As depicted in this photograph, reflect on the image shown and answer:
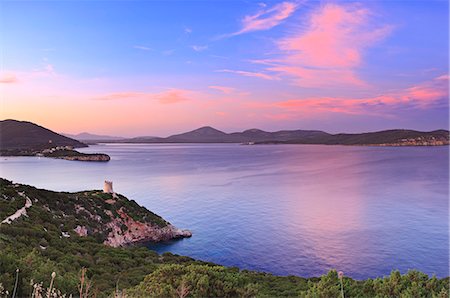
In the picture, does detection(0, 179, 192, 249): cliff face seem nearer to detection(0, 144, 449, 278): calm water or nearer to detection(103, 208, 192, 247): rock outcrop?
detection(103, 208, 192, 247): rock outcrop

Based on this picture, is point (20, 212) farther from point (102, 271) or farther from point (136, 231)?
point (136, 231)

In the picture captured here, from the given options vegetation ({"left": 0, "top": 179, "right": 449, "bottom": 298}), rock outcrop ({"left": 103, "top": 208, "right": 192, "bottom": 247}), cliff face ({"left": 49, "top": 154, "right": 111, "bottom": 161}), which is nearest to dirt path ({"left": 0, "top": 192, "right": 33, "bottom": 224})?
vegetation ({"left": 0, "top": 179, "right": 449, "bottom": 298})

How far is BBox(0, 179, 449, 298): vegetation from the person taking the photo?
10430 mm

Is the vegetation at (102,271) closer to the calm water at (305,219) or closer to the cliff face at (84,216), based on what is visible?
the cliff face at (84,216)

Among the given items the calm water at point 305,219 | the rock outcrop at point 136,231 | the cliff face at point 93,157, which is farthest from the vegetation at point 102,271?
the cliff face at point 93,157

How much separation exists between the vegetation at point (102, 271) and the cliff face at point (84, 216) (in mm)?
138

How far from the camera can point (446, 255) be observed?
3738 centimetres

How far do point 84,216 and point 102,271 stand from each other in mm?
21377

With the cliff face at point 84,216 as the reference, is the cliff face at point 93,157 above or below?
above

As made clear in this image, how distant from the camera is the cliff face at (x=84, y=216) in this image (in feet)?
99.6

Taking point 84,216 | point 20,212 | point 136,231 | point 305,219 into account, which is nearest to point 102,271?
point 20,212

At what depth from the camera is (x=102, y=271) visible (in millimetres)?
20516

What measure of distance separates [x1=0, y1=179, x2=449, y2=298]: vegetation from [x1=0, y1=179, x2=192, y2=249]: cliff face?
0.14 meters

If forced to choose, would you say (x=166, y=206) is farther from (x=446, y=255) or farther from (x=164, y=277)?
(x=164, y=277)
